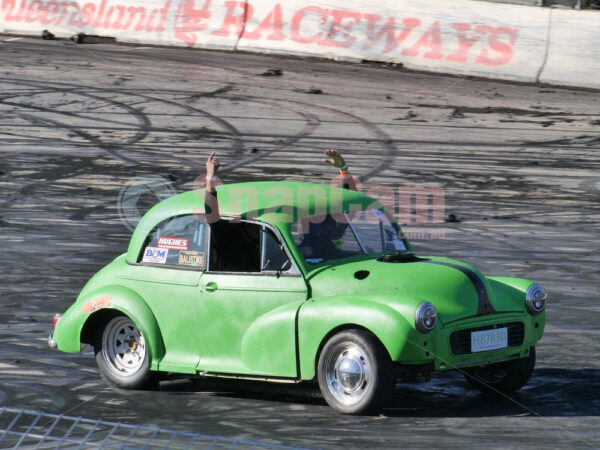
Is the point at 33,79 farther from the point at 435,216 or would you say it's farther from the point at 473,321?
the point at 473,321

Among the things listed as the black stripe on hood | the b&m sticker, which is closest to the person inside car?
the b&m sticker

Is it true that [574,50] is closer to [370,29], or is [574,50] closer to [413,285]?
[370,29]

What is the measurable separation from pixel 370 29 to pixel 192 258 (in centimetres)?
1549

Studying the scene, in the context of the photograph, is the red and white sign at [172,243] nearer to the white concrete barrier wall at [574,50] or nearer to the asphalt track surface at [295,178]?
the asphalt track surface at [295,178]

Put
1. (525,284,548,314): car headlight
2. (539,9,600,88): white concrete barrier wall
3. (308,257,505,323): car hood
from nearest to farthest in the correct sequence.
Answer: (308,257,505,323): car hood < (525,284,548,314): car headlight < (539,9,600,88): white concrete barrier wall

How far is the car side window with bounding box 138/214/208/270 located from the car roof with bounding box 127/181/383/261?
0.06 meters

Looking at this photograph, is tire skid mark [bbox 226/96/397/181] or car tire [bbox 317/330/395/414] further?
tire skid mark [bbox 226/96/397/181]

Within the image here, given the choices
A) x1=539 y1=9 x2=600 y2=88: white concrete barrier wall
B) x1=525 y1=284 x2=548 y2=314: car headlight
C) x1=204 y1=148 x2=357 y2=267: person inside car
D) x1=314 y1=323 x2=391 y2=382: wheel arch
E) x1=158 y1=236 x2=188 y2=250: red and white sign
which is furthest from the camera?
x1=539 y1=9 x2=600 y2=88: white concrete barrier wall

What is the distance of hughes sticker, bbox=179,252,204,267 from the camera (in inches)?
329

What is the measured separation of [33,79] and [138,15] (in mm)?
3505

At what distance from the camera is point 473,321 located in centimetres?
758

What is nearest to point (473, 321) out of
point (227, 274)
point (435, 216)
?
point (227, 274)

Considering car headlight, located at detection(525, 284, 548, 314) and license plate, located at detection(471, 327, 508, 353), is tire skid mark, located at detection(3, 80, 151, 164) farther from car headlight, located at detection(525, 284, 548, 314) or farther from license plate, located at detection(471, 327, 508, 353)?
license plate, located at detection(471, 327, 508, 353)

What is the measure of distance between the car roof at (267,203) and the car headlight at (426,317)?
1340 millimetres
